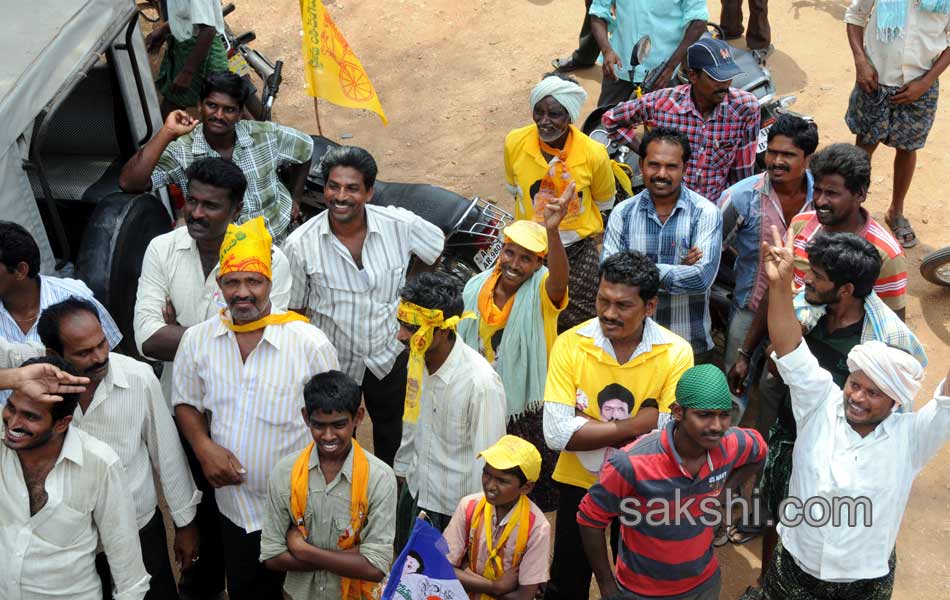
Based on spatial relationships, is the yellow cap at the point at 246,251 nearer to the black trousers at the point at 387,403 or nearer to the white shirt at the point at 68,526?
the white shirt at the point at 68,526

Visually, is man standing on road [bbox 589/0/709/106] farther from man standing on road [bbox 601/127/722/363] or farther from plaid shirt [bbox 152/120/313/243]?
plaid shirt [bbox 152/120/313/243]

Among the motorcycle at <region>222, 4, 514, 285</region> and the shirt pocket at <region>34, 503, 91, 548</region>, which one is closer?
the shirt pocket at <region>34, 503, 91, 548</region>

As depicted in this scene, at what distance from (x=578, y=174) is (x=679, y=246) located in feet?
2.62

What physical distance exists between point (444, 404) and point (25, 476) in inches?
59.2

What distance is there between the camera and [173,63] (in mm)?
7820

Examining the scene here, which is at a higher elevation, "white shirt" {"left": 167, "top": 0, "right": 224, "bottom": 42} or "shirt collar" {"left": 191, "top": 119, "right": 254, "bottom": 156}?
"shirt collar" {"left": 191, "top": 119, "right": 254, "bottom": 156}

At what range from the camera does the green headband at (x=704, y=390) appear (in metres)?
3.63

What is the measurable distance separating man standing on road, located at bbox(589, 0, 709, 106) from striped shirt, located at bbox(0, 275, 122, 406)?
12.1 ft

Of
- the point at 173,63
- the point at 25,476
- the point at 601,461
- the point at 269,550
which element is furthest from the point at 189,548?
the point at 173,63

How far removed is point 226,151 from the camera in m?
5.56

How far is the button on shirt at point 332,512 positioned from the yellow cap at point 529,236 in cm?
114

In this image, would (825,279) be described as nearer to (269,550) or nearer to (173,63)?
(269,550)

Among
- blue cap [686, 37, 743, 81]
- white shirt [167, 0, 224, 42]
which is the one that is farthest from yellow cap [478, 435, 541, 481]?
white shirt [167, 0, 224, 42]

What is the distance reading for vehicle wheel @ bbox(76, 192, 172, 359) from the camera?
5.20 meters
